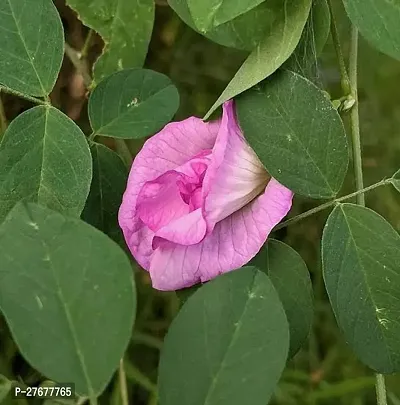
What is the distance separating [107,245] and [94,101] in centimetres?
21

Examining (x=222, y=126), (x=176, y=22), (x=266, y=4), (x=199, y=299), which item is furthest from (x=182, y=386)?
(x=176, y=22)

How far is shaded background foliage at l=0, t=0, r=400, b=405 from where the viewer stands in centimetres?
82

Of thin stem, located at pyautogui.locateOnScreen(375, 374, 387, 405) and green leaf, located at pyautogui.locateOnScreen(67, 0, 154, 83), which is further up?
green leaf, located at pyautogui.locateOnScreen(67, 0, 154, 83)

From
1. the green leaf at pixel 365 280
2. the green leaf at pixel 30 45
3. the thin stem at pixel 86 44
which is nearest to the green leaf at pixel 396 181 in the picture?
the green leaf at pixel 365 280

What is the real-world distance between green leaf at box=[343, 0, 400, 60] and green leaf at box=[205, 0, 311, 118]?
0.04m

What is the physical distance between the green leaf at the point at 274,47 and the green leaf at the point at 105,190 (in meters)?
0.09

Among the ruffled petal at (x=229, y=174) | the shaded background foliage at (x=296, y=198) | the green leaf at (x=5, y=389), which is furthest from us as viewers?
the shaded background foliage at (x=296, y=198)

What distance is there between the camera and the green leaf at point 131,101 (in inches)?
22.7

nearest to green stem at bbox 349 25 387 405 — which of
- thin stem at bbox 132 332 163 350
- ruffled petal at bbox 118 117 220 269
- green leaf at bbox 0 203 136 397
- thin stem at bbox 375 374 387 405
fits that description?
thin stem at bbox 375 374 387 405

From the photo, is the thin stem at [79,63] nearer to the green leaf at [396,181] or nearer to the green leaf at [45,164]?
the green leaf at [45,164]

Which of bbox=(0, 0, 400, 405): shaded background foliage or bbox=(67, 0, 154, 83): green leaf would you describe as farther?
bbox=(0, 0, 400, 405): shaded background foliage

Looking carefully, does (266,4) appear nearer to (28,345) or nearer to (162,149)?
(162,149)

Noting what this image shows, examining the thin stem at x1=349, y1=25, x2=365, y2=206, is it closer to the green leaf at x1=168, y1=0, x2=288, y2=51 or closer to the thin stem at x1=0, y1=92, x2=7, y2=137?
the green leaf at x1=168, y1=0, x2=288, y2=51

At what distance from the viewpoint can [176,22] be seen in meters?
0.85
